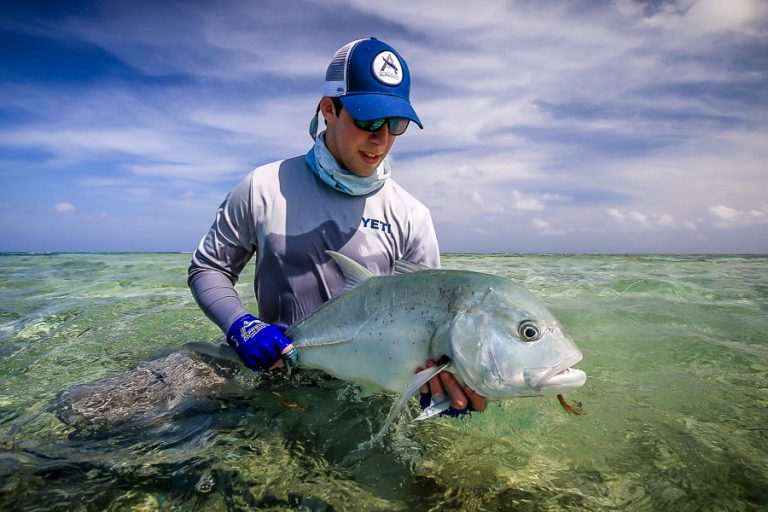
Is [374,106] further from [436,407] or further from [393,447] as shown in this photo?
[393,447]

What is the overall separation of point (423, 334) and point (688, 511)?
131 centimetres

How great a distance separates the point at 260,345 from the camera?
241 centimetres

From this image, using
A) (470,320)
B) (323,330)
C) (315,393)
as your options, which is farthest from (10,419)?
(470,320)

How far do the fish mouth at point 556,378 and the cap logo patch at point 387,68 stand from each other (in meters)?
1.82

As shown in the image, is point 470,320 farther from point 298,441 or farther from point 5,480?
point 5,480

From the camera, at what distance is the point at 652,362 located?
4145 mm

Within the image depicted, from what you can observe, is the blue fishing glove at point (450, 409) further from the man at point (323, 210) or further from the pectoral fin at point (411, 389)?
the man at point (323, 210)

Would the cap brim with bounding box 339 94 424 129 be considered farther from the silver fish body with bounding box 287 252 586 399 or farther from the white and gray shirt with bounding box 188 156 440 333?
the silver fish body with bounding box 287 252 586 399

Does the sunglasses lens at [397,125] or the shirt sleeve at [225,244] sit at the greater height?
the sunglasses lens at [397,125]

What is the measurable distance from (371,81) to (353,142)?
1.20 ft

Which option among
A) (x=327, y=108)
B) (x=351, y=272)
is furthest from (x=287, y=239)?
(x=327, y=108)

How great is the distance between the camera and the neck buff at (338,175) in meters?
2.93

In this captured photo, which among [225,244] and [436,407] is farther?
[225,244]

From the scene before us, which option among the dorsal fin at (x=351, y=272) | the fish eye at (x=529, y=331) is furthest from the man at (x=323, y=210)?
the fish eye at (x=529, y=331)
